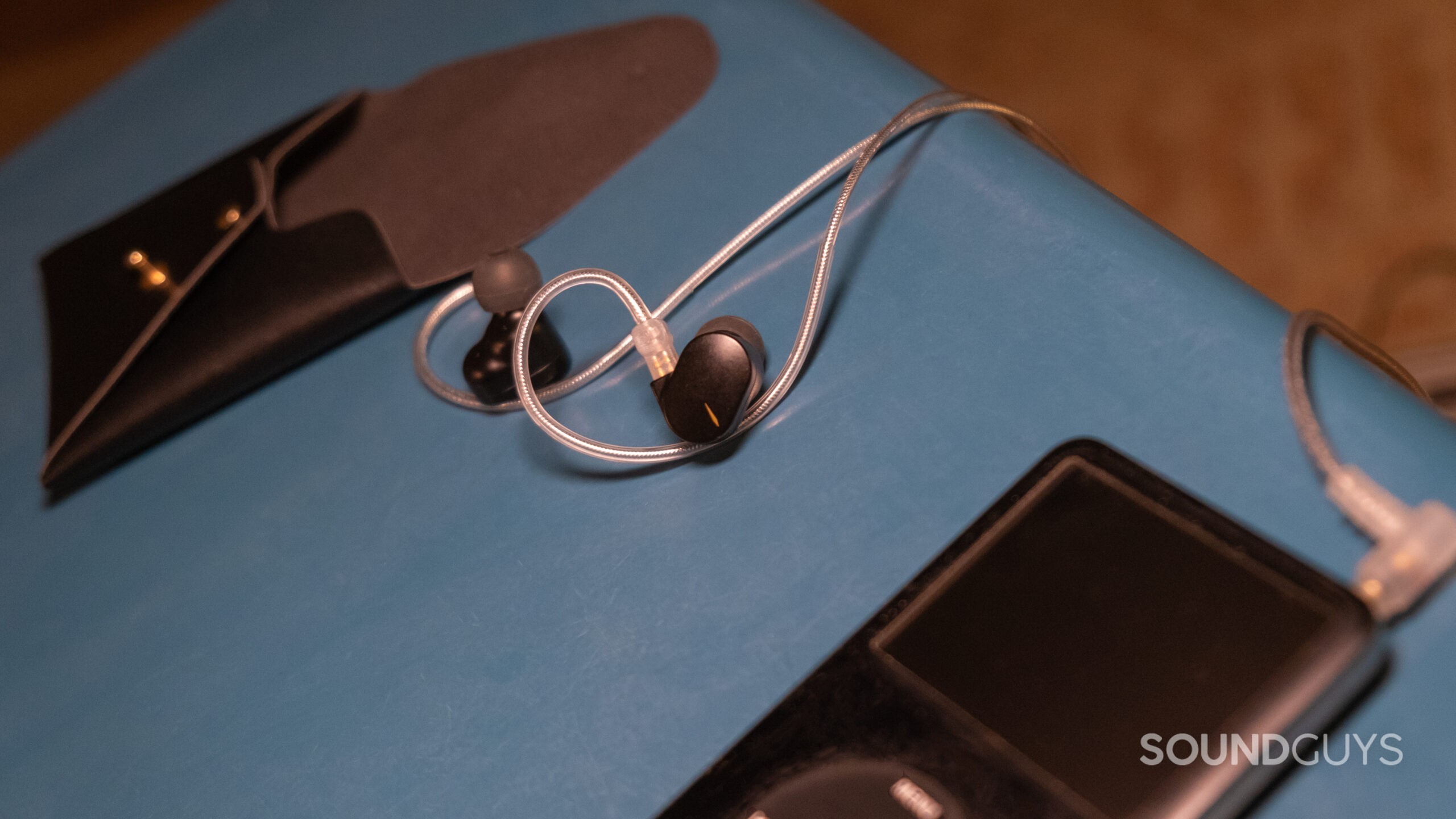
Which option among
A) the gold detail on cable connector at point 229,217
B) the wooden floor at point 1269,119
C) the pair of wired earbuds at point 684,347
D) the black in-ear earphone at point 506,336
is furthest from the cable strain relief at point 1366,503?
the wooden floor at point 1269,119

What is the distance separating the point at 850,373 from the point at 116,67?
61.9 inches

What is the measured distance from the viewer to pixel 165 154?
0.64m

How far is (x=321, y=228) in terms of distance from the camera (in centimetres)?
50

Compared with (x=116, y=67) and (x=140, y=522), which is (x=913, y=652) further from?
(x=116, y=67)

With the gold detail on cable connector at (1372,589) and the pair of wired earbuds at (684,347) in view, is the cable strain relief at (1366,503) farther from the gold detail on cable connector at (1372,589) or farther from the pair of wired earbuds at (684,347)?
the pair of wired earbuds at (684,347)

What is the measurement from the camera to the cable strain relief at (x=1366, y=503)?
0.29m

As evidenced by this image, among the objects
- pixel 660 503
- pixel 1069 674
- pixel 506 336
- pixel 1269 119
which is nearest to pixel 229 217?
pixel 506 336

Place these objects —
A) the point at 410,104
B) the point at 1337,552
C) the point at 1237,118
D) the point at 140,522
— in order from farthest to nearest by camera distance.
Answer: the point at 1237,118, the point at 410,104, the point at 140,522, the point at 1337,552

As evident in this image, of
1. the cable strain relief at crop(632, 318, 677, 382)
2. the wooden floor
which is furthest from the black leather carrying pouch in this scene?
the wooden floor

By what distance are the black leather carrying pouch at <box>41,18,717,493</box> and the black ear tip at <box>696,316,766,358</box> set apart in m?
0.14

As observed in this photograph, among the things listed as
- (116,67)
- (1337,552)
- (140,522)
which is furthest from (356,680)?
(116,67)

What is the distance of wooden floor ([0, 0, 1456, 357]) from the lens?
0.96 m

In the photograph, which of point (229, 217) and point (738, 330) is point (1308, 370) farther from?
point (229, 217)

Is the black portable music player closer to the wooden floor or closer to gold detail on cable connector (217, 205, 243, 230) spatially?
gold detail on cable connector (217, 205, 243, 230)
